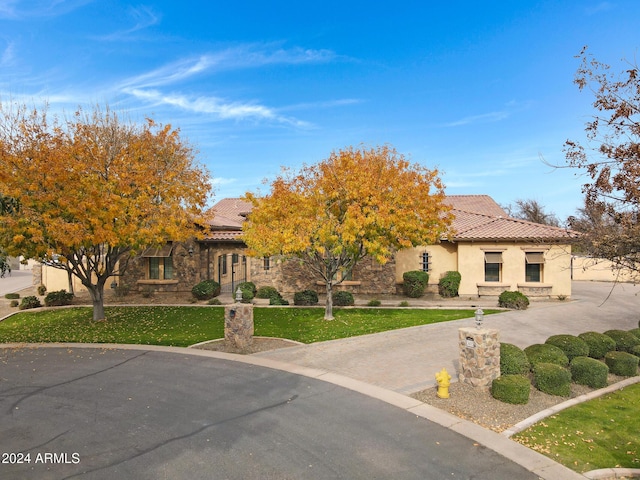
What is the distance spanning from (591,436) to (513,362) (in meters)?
2.43

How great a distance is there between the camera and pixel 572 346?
1143 centimetres

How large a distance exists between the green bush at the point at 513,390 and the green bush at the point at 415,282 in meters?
15.4

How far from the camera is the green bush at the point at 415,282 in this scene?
81.5 feet

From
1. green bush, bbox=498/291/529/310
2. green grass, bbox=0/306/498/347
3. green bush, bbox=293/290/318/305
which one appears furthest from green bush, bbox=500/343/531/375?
green bush, bbox=293/290/318/305

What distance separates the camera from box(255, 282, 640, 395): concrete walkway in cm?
1116

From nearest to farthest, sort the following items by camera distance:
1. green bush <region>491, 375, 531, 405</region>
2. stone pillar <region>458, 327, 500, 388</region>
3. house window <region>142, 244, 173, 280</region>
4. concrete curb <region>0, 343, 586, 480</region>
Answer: concrete curb <region>0, 343, 586, 480</region>, green bush <region>491, 375, 531, 405</region>, stone pillar <region>458, 327, 500, 388</region>, house window <region>142, 244, 173, 280</region>

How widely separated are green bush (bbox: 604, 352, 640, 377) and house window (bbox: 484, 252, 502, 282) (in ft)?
44.0

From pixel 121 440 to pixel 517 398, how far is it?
7.80m

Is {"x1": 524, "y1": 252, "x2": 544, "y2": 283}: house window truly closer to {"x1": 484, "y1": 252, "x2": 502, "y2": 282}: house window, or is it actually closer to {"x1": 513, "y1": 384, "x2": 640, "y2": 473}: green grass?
{"x1": 484, "y1": 252, "x2": 502, "y2": 282}: house window

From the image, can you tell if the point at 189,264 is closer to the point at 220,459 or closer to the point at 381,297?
the point at 381,297

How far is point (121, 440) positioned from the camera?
724 cm

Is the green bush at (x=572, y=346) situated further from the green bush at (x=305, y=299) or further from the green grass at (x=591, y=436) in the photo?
the green bush at (x=305, y=299)

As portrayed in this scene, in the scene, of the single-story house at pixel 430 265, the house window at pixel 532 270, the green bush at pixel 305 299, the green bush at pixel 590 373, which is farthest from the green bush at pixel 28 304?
the house window at pixel 532 270

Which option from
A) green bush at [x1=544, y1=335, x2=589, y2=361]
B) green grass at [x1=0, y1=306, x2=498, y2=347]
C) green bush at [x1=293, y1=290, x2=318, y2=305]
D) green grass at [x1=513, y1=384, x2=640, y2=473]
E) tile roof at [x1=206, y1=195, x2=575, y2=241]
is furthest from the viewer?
tile roof at [x1=206, y1=195, x2=575, y2=241]
